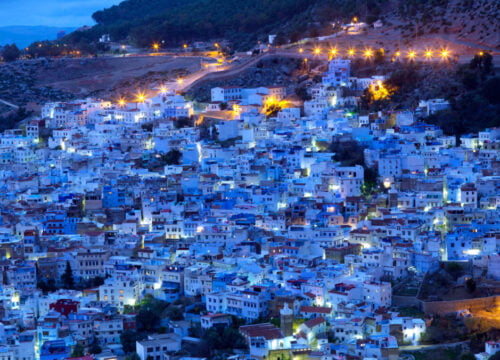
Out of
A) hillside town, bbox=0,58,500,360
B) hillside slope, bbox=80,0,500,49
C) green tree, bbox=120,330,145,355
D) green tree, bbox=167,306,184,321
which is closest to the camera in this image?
green tree, bbox=120,330,145,355

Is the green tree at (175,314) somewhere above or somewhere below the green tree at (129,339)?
above

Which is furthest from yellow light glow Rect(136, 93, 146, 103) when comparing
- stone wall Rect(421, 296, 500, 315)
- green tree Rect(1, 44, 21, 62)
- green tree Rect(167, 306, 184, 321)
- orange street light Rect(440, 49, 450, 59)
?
stone wall Rect(421, 296, 500, 315)

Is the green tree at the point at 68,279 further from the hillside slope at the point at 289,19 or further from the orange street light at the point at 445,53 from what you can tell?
the hillside slope at the point at 289,19

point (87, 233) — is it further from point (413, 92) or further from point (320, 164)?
point (413, 92)

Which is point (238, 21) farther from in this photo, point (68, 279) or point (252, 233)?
point (68, 279)

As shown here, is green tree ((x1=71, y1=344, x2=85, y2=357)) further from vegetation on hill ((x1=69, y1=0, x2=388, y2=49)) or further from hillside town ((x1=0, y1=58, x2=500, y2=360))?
vegetation on hill ((x1=69, y1=0, x2=388, y2=49))

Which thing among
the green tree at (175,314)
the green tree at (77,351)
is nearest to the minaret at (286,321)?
the green tree at (175,314)
